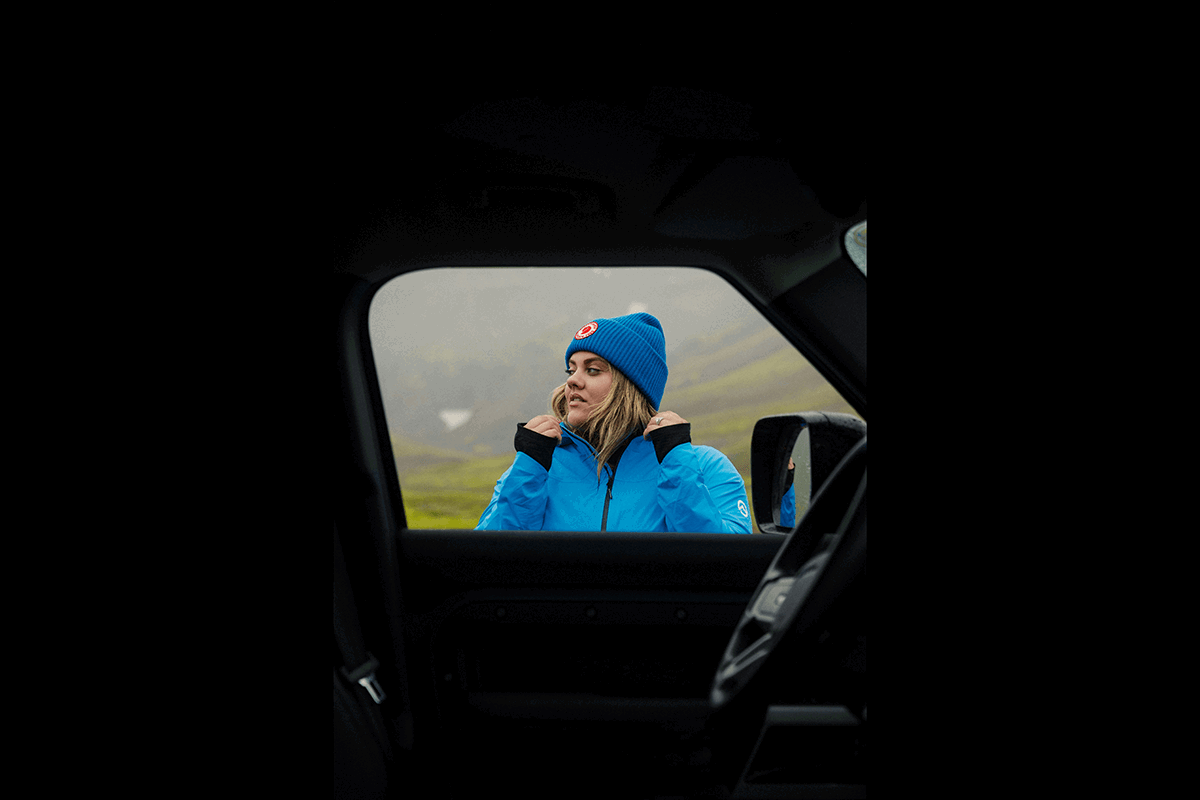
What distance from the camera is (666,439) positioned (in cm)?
209

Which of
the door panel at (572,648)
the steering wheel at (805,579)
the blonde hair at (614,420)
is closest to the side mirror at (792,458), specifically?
the door panel at (572,648)

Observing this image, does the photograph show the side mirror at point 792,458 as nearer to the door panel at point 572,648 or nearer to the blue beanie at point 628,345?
the door panel at point 572,648

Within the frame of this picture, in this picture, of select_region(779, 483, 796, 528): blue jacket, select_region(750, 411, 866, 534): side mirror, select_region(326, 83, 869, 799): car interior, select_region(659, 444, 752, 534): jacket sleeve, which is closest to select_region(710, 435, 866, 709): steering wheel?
select_region(326, 83, 869, 799): car interior

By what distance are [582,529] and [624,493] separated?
0.15 meters

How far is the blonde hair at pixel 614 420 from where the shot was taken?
2.12 meters

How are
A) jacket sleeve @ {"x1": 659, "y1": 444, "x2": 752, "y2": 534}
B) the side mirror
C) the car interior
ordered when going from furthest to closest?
jacket sleeve @ {"x1": 659, "y1": 444, "x2": 752, "y2": 534}
the side mirror
the car interior

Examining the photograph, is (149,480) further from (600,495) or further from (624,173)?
(600,495)

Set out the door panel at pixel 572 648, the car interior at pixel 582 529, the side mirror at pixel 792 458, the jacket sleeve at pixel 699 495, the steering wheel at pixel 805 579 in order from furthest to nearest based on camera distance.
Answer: the jacket sleeve at pixel 699 495 < the door panel at pixel 572 648 < the side mirror at pixel 792 458 < the car interior at pixel 582 529 < the steering wheel at pixel 805 579

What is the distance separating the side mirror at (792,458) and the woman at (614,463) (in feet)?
0.62

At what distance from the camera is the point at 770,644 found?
0.85 metres

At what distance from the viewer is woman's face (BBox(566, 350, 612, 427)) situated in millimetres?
2141

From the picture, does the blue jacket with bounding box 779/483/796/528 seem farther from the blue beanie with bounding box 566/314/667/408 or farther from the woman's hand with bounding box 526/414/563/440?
the woman's hand with bounding box 526/414/563/440

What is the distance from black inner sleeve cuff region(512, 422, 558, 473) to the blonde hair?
3.3 inches

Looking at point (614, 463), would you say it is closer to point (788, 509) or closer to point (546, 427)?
point (546, 427)
